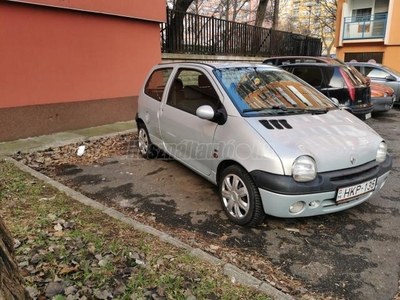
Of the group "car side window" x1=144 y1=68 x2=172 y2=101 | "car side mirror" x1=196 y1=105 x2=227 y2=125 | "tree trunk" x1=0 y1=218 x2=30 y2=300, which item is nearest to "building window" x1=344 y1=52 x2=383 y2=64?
"car side window" x1=144 y1=68 x2=172 y2=101

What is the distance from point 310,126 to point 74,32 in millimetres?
6161

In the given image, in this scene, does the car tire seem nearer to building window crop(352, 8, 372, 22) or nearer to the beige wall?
the beige wall

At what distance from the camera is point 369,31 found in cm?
2080

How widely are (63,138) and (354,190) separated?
19.5 feet

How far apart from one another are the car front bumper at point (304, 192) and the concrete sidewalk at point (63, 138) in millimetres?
4893

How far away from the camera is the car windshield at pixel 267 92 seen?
12.2 ft

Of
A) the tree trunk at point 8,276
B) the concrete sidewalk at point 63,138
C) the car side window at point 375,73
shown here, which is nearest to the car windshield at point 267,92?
the tree trunk at point 8,276

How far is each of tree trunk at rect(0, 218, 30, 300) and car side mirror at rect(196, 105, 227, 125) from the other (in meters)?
2.33

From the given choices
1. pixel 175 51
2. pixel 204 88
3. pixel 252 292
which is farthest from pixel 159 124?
pixel 175 51

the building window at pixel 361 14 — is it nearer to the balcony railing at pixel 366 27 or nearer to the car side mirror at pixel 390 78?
the balcony railing at pixel 366 27

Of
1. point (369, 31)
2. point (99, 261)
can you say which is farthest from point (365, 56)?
point (99, 261)

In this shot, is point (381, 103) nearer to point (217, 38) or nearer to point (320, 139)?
point (217, 38)

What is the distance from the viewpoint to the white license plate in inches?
123

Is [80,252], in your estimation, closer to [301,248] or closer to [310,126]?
[301,248]
